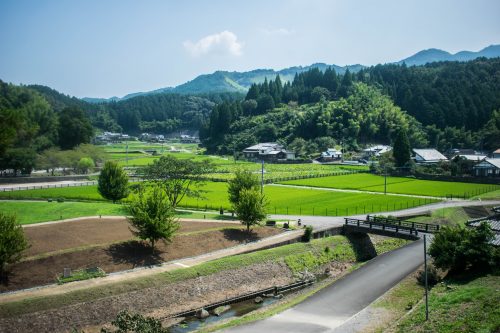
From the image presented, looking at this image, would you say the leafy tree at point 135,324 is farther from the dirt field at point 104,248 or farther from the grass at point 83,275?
the dirt field at point 104,248

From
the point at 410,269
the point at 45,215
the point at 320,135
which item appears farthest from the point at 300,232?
the point at 320,135

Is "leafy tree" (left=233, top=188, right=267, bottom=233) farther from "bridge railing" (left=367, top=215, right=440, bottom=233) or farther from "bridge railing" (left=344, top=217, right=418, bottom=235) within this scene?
"bridge railing" (left=367, top=215, right=440, bottom=233)

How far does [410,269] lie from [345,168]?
74012mm

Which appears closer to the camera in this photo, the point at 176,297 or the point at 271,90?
Answer: the point at 176,297

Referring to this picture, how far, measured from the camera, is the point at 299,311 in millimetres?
Answer: 28922

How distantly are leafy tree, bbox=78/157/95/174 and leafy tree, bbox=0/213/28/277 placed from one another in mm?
65083

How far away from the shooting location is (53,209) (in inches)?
2114

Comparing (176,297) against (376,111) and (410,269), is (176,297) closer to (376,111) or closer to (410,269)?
(410,269)

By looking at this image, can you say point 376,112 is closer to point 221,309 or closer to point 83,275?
point 221,309

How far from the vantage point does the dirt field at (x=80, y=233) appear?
36669mm

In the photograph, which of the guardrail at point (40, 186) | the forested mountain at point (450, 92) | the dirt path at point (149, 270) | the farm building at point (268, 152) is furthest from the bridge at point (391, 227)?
the forested mountain at point (450, 92)

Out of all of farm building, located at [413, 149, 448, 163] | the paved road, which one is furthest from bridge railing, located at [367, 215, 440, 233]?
farm building, located at [413, 149, 448, 163]

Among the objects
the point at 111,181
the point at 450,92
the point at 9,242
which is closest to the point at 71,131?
the point at 111,181

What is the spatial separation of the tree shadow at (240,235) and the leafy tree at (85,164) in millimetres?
58173
